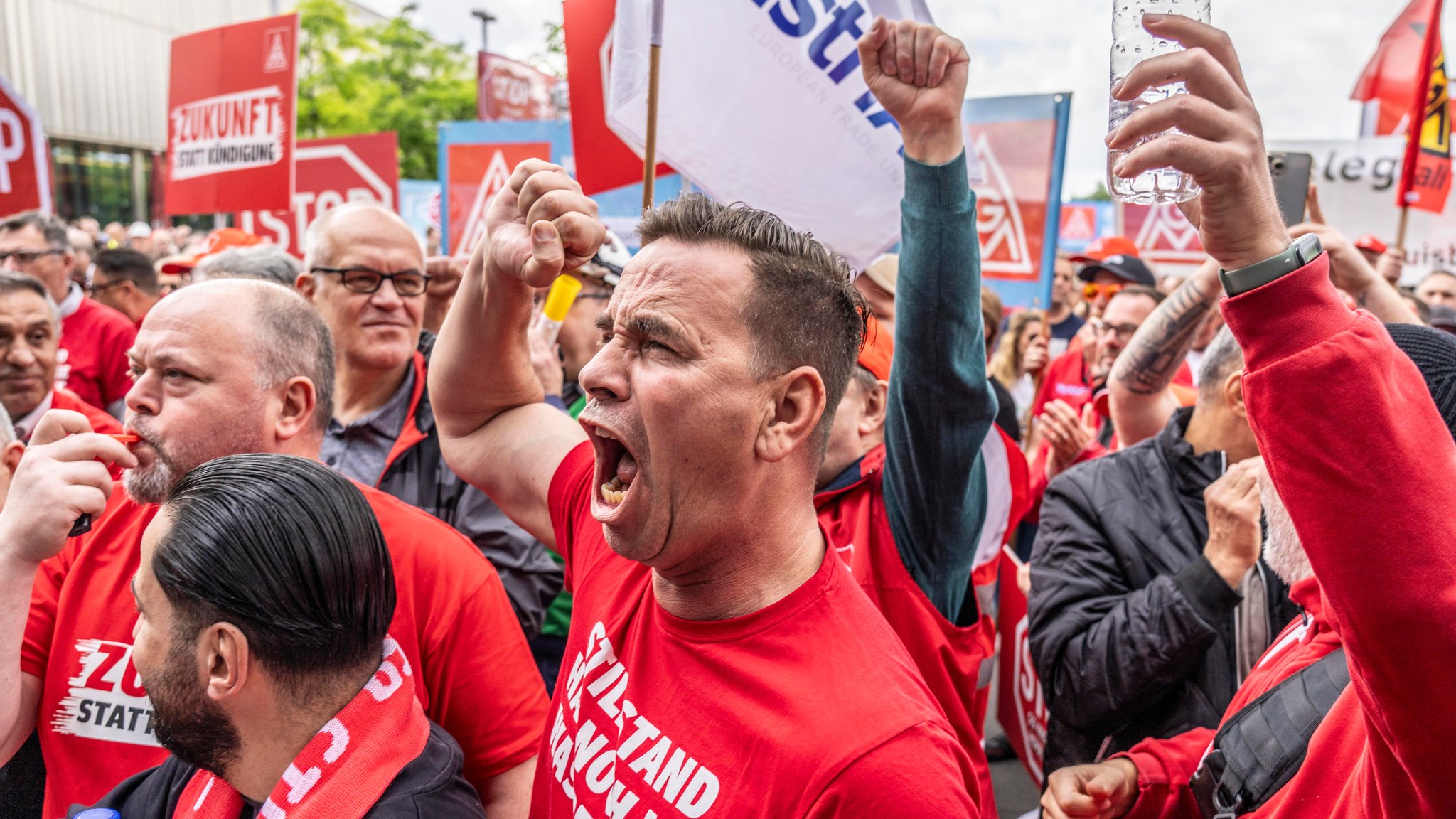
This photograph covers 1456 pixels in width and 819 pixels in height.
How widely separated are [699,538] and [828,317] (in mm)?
379

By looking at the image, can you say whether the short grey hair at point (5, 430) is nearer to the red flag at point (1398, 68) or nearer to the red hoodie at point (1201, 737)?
the red hoodie at point (1201, 737)

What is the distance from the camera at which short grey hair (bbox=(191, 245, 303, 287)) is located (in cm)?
396

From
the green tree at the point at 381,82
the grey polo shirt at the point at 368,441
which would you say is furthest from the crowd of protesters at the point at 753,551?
the green tree at the point at 381,82

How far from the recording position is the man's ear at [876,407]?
2428 mm

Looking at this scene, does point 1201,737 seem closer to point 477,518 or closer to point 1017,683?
point 1017,683

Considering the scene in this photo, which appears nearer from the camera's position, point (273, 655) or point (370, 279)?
point (273, 655)

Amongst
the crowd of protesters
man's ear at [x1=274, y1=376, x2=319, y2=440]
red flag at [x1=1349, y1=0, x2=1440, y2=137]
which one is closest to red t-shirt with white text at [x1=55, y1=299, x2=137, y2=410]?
the crowd of protesters

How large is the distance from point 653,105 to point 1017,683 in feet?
7.47

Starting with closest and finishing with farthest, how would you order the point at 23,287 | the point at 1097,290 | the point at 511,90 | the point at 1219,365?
the point at 1219,365 < the point at 23,287 < the point at 1097,290 < the point at 511,90

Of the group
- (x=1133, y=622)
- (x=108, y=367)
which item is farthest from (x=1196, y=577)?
(x=108, y=367)

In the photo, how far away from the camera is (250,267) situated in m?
4.00

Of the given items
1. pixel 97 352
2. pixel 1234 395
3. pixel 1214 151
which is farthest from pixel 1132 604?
pixel 97 352

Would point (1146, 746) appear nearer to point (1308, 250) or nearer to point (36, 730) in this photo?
point (1308, 250)

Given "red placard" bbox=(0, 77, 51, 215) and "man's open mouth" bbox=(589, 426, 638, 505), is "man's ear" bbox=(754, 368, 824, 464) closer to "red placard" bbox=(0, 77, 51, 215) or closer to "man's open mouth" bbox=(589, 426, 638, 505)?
"man's open mouth" bbox=(589, 426, 638, 505)
